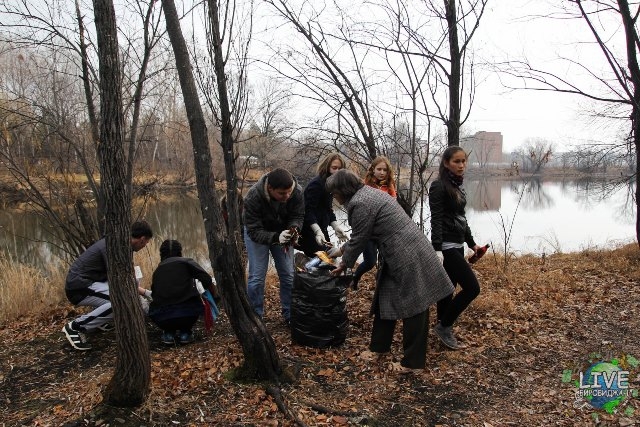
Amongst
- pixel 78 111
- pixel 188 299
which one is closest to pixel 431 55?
pixel 188 299

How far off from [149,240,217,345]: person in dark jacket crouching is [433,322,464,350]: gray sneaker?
2.05 meters

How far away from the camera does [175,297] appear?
3771 millimetres

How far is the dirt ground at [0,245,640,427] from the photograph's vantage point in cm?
269

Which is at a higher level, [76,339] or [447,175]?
[447,175]

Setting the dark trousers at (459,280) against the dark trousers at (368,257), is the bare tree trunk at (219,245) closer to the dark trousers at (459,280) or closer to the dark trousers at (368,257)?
the dark trousers at (459,280)

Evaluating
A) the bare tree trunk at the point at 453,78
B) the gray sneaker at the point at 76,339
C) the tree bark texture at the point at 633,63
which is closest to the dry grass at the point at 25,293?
the gray sneaker at the point at 76,339

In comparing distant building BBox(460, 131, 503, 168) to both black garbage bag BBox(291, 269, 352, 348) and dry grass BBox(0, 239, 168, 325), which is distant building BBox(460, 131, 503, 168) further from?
dry grass BBox(0, 239, 168, 325)

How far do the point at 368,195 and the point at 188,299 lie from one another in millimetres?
1894

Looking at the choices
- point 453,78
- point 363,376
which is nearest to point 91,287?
point 363,376

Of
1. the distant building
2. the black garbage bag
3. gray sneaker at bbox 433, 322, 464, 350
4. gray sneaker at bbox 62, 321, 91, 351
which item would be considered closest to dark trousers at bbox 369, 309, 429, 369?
gray sneaker at bbox 433, 322, 464, 350

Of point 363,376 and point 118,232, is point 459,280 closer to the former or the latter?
point 363,376

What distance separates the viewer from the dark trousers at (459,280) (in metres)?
3.44

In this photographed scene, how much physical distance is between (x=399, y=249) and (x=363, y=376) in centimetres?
98

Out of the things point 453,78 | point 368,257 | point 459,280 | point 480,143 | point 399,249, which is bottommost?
point 368,257
